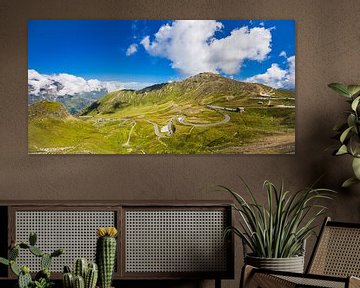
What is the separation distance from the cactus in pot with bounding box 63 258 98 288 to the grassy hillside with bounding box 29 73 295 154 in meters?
1.90

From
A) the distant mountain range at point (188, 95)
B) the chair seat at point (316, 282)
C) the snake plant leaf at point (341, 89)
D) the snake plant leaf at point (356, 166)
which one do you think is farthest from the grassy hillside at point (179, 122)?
the chair seat at point (316, 282)

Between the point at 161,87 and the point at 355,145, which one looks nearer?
the point at 355,145

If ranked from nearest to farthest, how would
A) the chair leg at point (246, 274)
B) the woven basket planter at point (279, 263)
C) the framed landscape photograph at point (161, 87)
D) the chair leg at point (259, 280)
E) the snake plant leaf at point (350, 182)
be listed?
the chair leg at point (259, 280) → the chair leg at point (246, 274) → the woven basket planter at point (279, 263) → the snake plant leaf at point (350, 182) → the framed landscape photograph at point (161, 87)

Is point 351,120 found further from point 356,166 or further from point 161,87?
point 161,87

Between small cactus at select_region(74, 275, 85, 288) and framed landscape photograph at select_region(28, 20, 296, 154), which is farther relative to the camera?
framed landscape photograph at select_region(28, 20, 296, 154)

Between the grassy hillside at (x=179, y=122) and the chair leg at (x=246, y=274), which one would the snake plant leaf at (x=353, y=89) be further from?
the chair leg at (x=246, y=274)

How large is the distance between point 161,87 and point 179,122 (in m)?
0.29

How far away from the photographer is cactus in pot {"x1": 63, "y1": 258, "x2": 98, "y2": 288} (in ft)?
12.8

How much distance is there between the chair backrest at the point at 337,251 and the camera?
15.2ft

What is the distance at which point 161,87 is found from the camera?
5867 mm

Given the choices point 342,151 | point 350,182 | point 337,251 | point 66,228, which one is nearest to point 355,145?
point 342,151

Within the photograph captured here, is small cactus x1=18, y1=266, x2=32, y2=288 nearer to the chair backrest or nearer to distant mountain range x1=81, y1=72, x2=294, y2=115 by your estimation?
the chair backrest

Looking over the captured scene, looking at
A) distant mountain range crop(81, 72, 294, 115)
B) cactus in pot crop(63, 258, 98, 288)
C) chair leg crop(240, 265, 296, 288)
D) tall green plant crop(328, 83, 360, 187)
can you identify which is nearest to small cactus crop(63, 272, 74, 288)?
cactus in pot crop(63, 258, 98, 288)

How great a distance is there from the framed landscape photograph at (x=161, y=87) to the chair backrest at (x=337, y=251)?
46.2 inches
